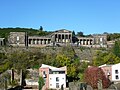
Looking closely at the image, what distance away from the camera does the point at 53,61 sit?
212 feet

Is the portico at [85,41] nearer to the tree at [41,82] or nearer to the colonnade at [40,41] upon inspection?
the colonnade at [40,41]

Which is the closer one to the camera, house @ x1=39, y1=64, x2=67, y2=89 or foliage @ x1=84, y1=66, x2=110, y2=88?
foliage @ x1=84, y1=66, x2=110, y2=88

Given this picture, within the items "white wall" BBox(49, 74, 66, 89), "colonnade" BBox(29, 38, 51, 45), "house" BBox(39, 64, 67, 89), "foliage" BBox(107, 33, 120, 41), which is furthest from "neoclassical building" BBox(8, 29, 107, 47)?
"white wall" BBox(49, 74, 66, 89)

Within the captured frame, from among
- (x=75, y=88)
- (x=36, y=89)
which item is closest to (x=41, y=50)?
(x=36, y=89)

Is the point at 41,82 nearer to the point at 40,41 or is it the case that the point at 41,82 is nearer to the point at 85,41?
the point at 40,41

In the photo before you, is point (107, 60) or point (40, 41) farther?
point (40, 41)

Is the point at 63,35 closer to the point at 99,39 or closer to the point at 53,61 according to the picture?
the point at 99,39

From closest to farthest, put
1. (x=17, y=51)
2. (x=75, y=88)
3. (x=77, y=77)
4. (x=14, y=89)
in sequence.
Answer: (x=75, y=88) < (x=14, y=89) < (x=77, y=77) < (x=17, y=51)

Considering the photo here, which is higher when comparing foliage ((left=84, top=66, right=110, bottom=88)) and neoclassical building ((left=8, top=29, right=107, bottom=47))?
neoclassical building ((left=8, top=29, right=107, bottom=47))

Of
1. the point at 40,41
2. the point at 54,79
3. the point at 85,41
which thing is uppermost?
the point at 85,41

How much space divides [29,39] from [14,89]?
38077 mm

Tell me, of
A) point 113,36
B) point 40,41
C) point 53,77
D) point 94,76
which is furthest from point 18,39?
point 94,76

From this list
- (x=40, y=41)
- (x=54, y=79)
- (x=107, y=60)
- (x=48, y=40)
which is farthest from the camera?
(x=48, y=40)

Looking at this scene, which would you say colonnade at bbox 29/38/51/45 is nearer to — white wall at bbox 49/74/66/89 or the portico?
the portico
